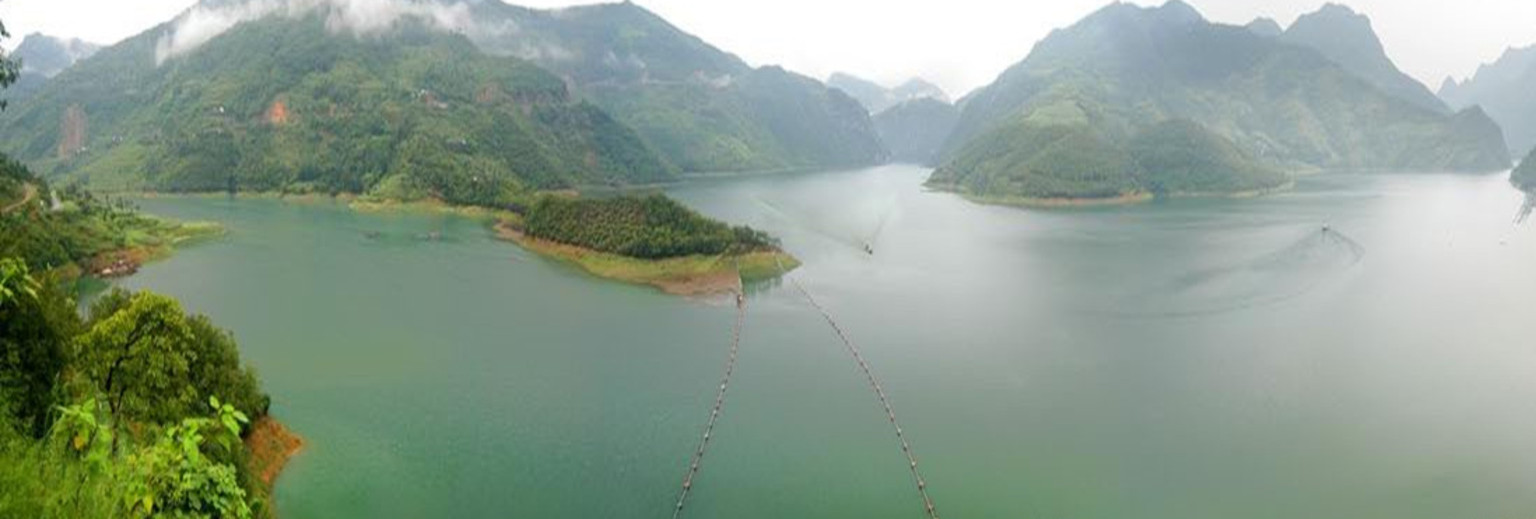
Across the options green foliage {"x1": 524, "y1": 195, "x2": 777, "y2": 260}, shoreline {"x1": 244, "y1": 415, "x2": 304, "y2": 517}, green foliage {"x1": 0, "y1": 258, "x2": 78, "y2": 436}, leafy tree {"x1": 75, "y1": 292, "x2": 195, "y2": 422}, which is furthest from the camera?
green foliage {"x1": 524, "y1": 195, "x2": 777, "y2": 260}

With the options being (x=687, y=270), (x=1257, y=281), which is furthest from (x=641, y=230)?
(x=1257, y=281)

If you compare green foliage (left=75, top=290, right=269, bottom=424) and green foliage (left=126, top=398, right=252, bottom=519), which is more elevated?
green foliage (left=126, top=398, right=252, bottom=519)

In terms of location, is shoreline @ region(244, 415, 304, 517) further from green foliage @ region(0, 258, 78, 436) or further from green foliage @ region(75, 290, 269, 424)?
green foliage @ region(0, 258, 78, 436)

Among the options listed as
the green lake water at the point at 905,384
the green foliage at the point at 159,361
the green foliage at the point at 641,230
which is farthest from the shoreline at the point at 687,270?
the green foliage at the point at 159,361

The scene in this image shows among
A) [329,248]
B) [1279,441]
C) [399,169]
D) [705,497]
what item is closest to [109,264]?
[329,248]

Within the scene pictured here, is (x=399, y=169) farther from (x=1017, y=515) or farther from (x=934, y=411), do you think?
(x=1017, y=515)

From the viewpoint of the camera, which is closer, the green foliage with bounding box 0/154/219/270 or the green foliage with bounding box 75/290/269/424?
the green foliage with bounding box 75/290/269/424

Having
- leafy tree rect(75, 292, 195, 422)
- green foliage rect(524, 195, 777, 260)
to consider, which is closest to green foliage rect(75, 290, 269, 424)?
leafy tree rect(75, 292, 195, 422)
